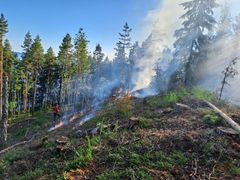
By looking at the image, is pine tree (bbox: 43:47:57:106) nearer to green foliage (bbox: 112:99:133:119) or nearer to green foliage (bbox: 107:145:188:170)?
green foliage (bbox: 112:99:133:119)

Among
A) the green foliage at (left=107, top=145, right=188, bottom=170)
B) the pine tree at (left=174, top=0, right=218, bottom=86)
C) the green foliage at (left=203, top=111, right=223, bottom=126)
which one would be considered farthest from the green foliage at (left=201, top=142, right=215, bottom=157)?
the pine tree at (left=174, top=0, right=218, bottom=86)

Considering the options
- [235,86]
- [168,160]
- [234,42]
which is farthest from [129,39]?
[168,160]

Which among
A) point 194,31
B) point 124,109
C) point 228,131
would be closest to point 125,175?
point 228,131

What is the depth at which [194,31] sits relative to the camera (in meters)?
30.1

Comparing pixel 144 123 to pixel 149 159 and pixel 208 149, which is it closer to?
pixel 149 159

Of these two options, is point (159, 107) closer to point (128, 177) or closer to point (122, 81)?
point (128, 177)

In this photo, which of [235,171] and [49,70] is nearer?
[235,171]

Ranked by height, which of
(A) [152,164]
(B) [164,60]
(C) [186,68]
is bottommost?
(A) [152,164]

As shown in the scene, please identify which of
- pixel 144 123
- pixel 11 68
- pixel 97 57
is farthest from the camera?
pixel 97 57

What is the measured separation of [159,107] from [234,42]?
39.6 metres

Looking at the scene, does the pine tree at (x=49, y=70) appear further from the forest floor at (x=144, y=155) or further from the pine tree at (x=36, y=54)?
the forest floor at (x=144, y=155)

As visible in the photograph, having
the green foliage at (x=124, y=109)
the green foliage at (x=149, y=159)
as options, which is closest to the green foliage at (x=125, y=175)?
the green foliage at (x=149, y=159)

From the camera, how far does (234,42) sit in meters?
49.8

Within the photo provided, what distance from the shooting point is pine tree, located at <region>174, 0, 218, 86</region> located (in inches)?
1174
